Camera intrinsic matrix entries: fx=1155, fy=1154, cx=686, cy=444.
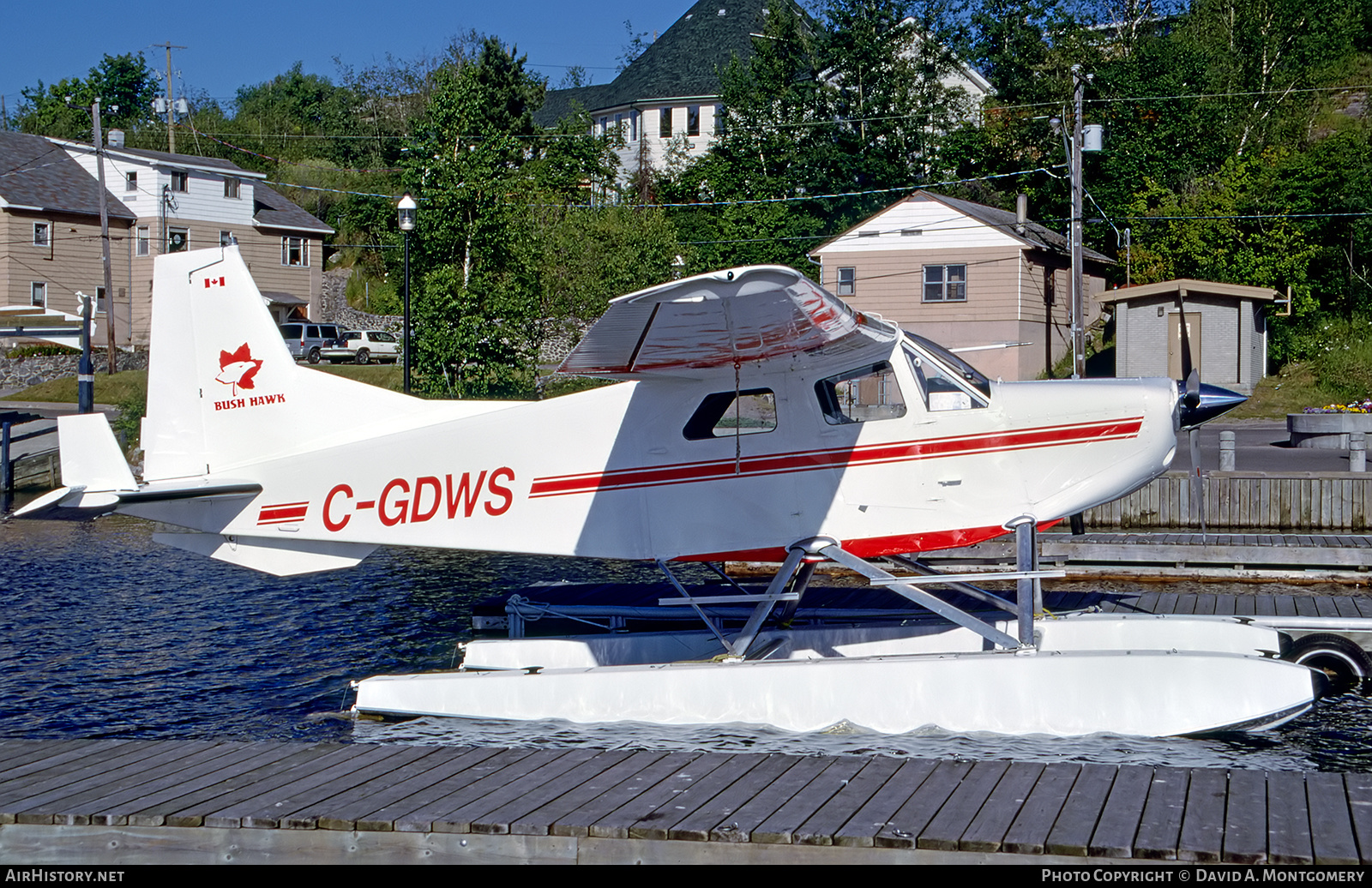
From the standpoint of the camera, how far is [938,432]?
8195mm

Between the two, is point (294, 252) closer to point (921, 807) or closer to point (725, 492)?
point (725, 492)

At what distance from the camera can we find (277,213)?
49.7 meters

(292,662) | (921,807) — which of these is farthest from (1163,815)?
(292,662)

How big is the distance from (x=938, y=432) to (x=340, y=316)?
4761 centimetres

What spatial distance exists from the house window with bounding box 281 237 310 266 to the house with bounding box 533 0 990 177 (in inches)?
674

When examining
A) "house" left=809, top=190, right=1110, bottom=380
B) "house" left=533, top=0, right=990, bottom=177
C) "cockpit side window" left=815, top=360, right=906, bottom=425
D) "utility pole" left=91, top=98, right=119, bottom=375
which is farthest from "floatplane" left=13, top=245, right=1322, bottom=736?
"house" left=533, top=0, right=990, bottom=177

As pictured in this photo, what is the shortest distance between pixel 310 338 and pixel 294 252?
8.45 m

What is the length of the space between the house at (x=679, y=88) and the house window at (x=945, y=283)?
23636mm

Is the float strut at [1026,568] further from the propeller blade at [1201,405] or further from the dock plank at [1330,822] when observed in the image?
the dock plank at [1330,822]

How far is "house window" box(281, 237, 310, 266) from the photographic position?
49344 mm

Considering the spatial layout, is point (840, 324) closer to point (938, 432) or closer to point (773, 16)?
point (938, 432)

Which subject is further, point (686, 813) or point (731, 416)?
point (731, 416)

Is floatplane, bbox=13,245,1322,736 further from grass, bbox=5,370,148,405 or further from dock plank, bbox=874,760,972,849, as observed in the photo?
grass, bbox=5,370,148,405

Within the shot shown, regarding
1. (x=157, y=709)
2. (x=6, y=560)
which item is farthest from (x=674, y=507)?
(x=6, y=560)
